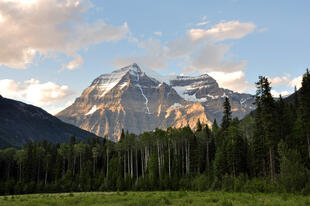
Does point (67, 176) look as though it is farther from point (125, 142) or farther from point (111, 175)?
point (125, 142)

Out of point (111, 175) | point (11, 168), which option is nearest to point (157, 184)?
point (111, 175)

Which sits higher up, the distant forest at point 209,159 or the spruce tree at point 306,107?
Answer: the spruce tree at point 306,107

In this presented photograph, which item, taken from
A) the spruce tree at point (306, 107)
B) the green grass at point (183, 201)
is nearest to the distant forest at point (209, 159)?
the spruce tree at point (306, 107)

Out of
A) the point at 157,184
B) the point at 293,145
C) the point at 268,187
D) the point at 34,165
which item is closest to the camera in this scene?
the point at 268,187

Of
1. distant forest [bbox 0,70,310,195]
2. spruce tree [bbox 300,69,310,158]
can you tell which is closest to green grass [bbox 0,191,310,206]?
distant forest [bbox 0,70,310,195]

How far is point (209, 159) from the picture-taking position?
3494 inches

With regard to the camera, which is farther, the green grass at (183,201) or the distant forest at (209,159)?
the distant forest at (209,159)

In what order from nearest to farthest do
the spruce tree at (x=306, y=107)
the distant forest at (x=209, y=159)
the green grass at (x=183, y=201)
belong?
the green grass at (x=183, y=201) → the distant forest at (x=209, y=159) → the spruce tree at (x=306, y=107)

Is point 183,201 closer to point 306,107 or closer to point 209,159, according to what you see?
point 306,107

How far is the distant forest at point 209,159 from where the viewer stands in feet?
136

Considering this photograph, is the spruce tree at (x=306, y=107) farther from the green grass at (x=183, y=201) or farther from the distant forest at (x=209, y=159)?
the green grass at (x=183, y=201)

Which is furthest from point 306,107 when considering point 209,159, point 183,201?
point 209,159

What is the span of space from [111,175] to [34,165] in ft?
99.1

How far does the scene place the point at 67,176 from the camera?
9150 cm
